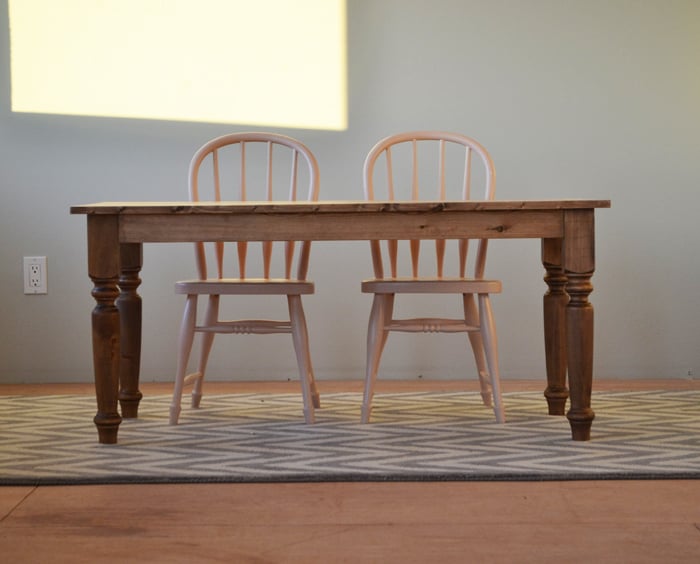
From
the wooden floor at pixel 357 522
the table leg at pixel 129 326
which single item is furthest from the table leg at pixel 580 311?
the table leg at pixel 129 326

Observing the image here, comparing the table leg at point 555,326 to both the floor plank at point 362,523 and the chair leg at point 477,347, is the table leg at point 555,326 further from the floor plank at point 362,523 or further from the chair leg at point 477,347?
the floor plank at point 362,523

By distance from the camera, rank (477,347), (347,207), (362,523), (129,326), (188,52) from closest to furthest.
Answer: (362,523)
(347,207)
(129,326)
(477,347)
(188,52)

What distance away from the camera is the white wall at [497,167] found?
3393mm

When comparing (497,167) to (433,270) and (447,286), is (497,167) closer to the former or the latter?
(433,270)

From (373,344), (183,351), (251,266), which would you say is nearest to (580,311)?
(373,344)

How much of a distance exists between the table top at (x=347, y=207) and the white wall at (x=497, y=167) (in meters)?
1.10

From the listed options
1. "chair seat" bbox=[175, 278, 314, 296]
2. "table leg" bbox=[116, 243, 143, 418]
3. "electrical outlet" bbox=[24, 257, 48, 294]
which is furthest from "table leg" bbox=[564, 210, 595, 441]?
"electrical outlet" bbox=[24, 257, 48, 294]

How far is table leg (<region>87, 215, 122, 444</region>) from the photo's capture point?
2314mm

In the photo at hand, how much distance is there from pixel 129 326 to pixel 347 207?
0.72 m

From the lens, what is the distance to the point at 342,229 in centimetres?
232

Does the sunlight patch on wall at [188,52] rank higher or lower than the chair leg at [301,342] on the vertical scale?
higher

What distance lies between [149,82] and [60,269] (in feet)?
2.16

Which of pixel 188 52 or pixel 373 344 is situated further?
pixel 188 52

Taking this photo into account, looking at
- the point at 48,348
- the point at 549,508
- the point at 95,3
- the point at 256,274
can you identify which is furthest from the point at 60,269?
the point at 549,508
